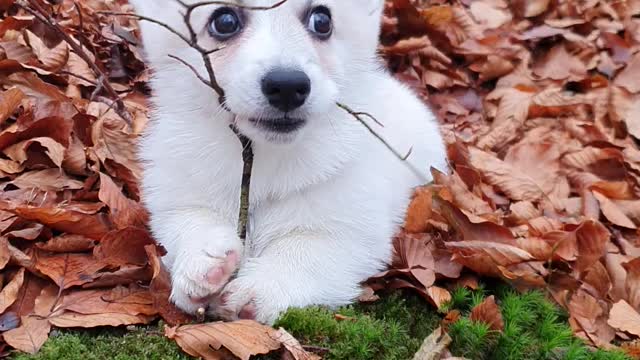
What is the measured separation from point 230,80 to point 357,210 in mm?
759

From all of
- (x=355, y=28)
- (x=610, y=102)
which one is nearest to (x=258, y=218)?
(x=355, y=28)

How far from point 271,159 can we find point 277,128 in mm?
291

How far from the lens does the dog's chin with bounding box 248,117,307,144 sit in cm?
257

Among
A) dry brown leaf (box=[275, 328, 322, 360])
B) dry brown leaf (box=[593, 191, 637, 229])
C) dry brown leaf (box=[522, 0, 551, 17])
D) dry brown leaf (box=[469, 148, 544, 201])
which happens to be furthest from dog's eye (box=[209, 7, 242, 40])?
dry brown leaf (box=[522, 0, 551, 17])

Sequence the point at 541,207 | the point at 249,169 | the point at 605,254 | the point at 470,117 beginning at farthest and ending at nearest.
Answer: the point at 470,117 < the point at 541,207 < the point at 605,254 < the point at 249,169

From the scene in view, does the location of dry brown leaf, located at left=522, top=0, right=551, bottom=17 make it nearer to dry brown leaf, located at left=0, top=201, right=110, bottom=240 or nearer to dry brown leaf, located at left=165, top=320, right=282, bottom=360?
dry brown leaf, located at left=0, top=201, right=110, bottom=240

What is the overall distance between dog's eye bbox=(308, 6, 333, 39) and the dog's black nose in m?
0.35

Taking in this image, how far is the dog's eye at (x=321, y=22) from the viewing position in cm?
274

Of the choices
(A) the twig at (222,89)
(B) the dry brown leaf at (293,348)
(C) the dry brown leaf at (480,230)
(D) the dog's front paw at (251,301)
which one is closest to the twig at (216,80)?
(A) the twig at (222,89)

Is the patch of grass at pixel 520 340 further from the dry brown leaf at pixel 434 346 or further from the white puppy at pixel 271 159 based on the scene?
the white puppy at pixel 271 159

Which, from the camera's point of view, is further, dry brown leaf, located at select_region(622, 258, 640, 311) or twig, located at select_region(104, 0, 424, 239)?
dry brown leaf, located at select_region(622, 258, 640, 311)

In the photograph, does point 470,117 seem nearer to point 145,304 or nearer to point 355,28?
point 355,28

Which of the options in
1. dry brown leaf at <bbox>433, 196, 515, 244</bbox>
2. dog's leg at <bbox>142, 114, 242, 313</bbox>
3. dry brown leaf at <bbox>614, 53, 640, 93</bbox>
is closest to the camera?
dog's leg at <bbox>142, 114, 242, 313</bbox>

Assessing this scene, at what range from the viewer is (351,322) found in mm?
2631
